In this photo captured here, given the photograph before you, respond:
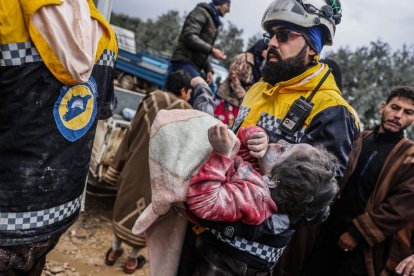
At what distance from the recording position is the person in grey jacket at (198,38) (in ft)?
13.4

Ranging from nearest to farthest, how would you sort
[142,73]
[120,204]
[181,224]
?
1. [181,224]
2. [120,204]
3. [142,73]

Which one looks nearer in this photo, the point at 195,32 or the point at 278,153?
the point at 278,153

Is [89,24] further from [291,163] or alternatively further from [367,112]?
[367,112]

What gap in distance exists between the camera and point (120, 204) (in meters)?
3.22

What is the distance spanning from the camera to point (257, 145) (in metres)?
1.45

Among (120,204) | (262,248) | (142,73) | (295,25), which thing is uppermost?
(295,25)

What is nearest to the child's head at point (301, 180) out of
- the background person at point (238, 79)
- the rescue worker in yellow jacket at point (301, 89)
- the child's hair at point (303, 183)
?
the child's hair at point (303, 183)

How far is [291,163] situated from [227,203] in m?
0.32

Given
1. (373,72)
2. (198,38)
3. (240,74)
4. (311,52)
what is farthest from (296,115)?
(373,72)

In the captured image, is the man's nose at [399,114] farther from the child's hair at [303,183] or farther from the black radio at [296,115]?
the child's hair at [303,183]

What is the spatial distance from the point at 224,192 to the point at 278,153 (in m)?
0.34

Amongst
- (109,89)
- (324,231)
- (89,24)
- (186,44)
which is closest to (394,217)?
(324,231)

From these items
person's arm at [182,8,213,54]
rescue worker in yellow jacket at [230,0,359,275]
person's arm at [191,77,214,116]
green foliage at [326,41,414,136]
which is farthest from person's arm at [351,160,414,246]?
green foliage at [326,41,414,136]

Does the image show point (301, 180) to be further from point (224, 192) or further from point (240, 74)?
point (240, 74)
